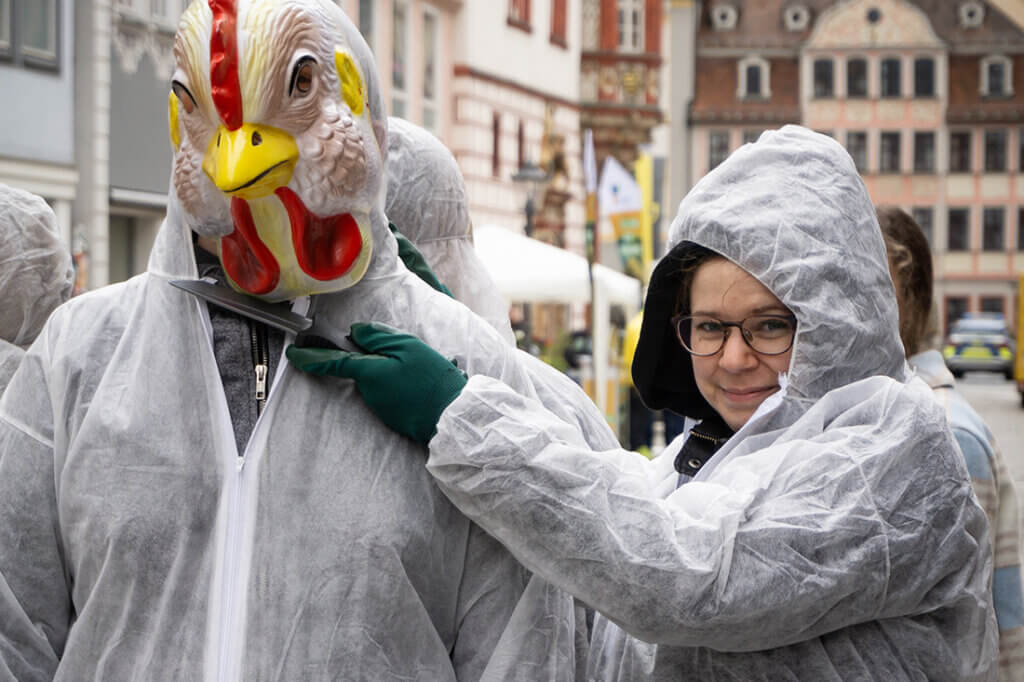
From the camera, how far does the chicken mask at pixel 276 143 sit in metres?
2.01

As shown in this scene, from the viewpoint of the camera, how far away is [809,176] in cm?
236

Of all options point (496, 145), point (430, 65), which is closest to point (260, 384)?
point (430, 65)

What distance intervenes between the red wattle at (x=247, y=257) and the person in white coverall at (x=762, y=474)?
11 cm

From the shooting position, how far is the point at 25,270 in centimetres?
343

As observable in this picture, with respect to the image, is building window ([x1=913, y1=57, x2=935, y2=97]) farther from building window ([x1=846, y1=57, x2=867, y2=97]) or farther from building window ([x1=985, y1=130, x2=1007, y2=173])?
building window ([x1=985, y1=130, x2=1007, y2=173])

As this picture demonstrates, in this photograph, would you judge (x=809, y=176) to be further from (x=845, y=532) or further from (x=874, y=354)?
(x=845, y=532)

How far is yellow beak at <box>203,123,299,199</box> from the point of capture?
2002mm

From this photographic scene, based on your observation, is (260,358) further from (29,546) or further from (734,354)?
(734,354)

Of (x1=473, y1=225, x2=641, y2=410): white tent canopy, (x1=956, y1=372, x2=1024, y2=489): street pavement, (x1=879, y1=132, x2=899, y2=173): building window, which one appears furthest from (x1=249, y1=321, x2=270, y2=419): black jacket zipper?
(x1=879, y1=132, x2=899, y2=173): building window

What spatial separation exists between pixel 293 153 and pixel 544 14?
2591 cm

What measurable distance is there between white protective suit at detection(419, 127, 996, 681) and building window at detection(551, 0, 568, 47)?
85.2 ft

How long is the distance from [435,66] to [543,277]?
1187 cm

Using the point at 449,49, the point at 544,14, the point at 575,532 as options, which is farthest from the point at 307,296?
the point at 544,14

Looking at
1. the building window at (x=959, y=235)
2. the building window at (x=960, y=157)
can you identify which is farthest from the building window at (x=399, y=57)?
the building window at (x=960, y=157)
